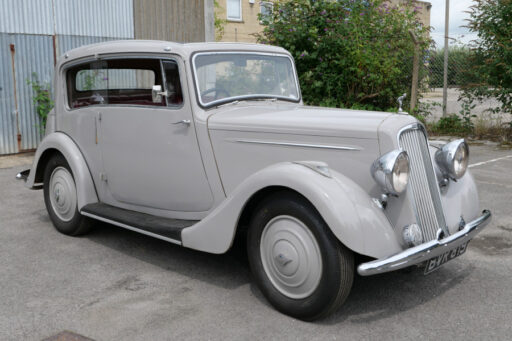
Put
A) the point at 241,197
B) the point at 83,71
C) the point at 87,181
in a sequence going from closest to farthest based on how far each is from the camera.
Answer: the point at 241,197 < the point at 87,181 < the point at 83,71

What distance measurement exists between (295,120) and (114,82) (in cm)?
188

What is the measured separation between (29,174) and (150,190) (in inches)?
68.2

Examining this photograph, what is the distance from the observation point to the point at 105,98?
4812mm

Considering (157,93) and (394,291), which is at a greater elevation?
(157,93)

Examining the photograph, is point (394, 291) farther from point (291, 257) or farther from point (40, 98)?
point (40, 98)

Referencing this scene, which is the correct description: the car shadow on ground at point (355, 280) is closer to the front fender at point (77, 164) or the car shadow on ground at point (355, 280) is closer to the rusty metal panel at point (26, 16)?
the front fender at point (77, 164)

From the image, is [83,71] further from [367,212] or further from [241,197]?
[367,212]

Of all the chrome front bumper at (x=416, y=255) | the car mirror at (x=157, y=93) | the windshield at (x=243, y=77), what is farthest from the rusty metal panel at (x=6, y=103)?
the chrome front bumper at (x=416, y=255)

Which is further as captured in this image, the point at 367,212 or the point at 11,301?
the point at 11,301

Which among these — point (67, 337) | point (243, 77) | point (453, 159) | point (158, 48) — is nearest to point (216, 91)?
point (243, 77)

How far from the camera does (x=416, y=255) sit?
3.02 meters

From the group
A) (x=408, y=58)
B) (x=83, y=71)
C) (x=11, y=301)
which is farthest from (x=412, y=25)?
(x=11, y=301)

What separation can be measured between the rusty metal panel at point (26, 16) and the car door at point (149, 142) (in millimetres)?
5386

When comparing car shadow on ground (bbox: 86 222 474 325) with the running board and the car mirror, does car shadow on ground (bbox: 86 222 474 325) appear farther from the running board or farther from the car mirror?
the car mirror
